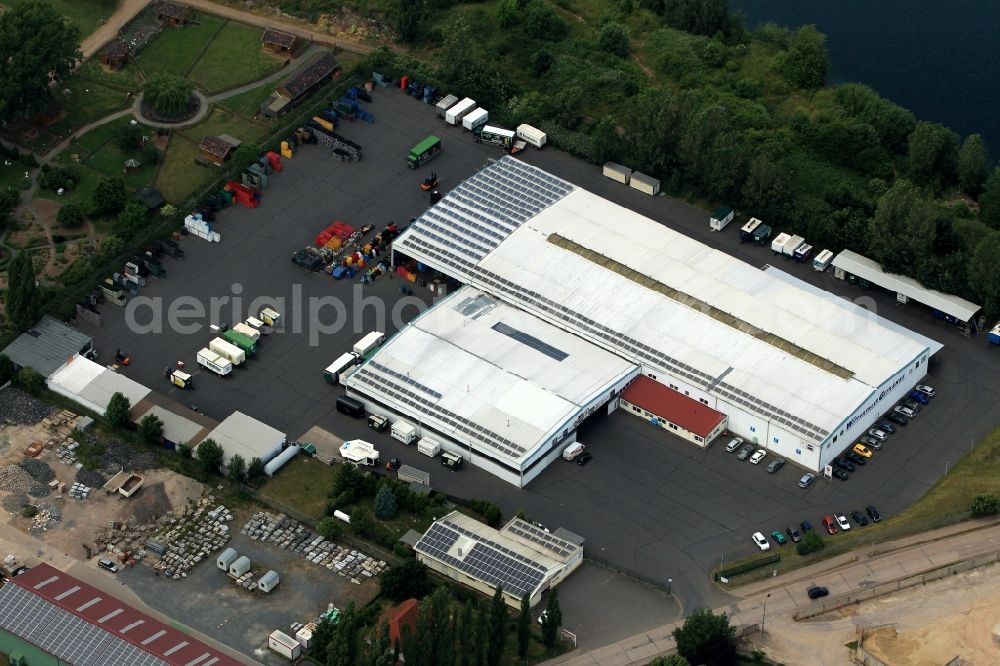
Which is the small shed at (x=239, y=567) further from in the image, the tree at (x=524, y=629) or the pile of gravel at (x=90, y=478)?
the tree at (x=524, y=629)

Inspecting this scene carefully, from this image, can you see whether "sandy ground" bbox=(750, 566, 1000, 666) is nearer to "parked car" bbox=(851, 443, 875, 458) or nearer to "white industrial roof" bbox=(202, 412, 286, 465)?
"parked car" bbox=(851, 443, 875, 458)

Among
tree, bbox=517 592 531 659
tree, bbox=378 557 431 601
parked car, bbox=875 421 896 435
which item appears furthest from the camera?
parked car, bbox=875 421 896 435

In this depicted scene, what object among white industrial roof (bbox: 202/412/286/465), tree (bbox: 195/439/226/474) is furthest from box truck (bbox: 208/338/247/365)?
tree (bbox: 195/439/226/474)

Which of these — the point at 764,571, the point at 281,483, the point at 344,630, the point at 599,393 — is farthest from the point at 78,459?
the point at 764,571

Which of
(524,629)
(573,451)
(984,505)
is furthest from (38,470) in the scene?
(984,505)

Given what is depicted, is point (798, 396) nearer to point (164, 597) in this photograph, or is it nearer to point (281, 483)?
point (281, 483)

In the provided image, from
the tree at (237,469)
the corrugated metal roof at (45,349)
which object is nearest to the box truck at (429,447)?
the tree at (237,469)
